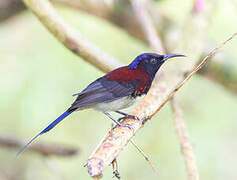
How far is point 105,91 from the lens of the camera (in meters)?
3.84

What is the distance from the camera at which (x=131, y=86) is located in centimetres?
389

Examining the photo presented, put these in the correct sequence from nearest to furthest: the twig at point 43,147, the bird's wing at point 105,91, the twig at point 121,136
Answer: the twig at point 121,136, the bird's wing at point 105,91, the twig at point 43,147

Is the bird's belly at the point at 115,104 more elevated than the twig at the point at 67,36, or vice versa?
the twig at the point at 67,36

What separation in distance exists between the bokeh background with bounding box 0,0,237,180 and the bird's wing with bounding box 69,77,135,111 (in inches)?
84.1

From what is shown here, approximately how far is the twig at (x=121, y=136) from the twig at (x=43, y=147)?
1.40m

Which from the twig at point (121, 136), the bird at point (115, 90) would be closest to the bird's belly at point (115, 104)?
the bird at point (115, 90)

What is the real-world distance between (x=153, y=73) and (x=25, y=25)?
4415 mm

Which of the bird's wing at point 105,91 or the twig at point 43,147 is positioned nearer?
the bird's wing at point 105,91

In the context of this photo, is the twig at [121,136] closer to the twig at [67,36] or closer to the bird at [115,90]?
the bird at [115,90]

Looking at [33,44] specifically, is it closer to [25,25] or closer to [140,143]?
[25,25]

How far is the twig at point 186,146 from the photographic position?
313cm

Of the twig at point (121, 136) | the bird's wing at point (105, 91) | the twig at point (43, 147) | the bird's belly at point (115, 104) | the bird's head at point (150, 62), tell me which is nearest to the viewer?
the twig at point (121, 136)

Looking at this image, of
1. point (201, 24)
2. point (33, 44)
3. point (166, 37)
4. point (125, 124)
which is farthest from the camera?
point (33, 44)

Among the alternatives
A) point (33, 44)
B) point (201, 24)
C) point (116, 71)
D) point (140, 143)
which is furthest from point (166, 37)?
point (33, 44)
